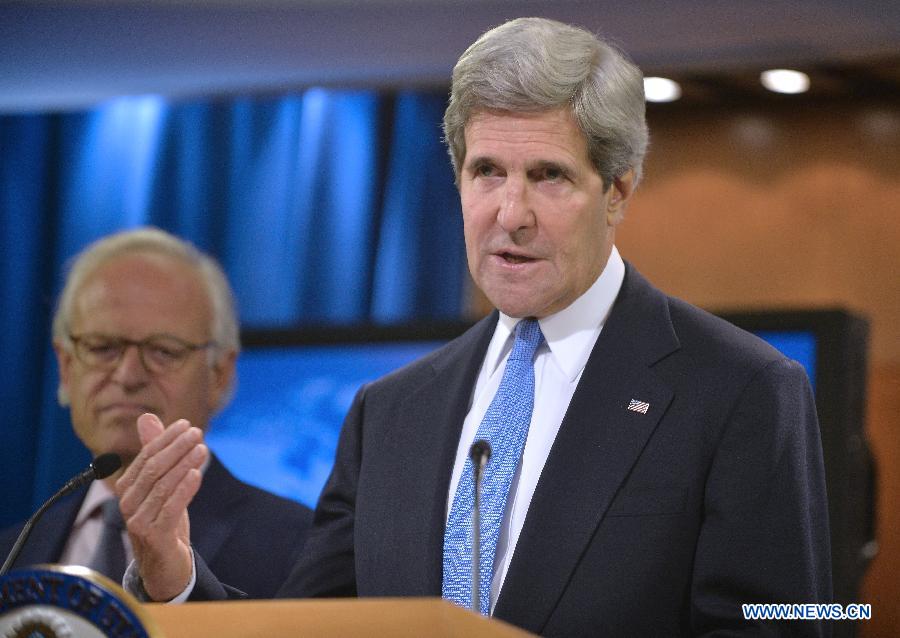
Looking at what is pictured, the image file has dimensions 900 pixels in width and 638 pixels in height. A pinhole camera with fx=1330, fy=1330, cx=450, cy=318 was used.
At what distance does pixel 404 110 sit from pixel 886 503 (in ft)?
9.03

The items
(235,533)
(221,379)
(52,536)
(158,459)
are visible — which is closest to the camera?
→ (158,459)

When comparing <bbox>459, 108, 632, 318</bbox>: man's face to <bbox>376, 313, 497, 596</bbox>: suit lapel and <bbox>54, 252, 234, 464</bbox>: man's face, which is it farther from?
<bbox>54, 252, 234, 464</bbox>: man's face

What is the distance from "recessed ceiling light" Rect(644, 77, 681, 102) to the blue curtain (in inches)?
45.5

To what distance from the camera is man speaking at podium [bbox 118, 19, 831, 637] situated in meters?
1.87

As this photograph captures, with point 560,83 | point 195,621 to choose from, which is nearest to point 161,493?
point 195,621

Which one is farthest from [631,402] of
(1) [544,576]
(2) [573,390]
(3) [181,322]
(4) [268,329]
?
(4) [268,329]

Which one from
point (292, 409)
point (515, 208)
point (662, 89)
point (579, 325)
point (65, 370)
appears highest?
point (662, 89)

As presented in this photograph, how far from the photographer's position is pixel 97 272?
11.1ft

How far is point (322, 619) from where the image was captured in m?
1.31

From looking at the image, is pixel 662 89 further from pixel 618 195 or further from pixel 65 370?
pixel 618 195

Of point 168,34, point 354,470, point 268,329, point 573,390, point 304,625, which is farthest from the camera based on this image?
point 168,34

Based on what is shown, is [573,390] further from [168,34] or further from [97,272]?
[168,34]

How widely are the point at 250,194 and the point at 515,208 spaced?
353cm

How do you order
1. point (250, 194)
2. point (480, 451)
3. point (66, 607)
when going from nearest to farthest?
1. point (66, 607)
2. point (480, 451)
3. point (250, 194)
